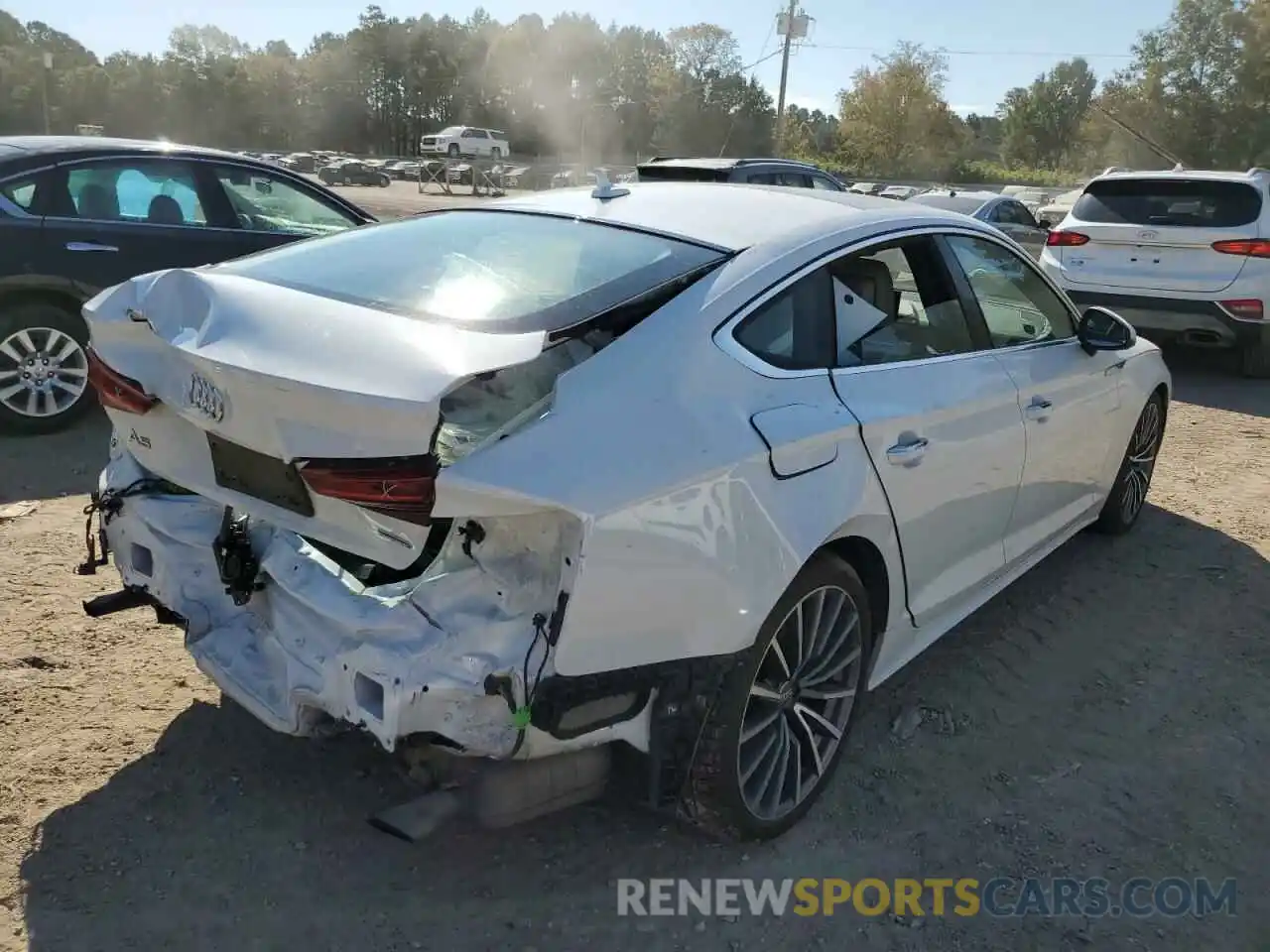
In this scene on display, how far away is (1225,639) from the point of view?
13.6 ft

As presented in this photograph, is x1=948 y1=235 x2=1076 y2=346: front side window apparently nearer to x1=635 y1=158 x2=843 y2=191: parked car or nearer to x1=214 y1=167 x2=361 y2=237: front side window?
x1=214 y1=167 x2=361 y2=237: front side window

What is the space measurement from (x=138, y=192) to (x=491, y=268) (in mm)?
4460

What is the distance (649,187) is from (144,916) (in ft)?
8.46

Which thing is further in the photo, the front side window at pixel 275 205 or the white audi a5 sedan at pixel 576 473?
the front side window at pixel 275 205

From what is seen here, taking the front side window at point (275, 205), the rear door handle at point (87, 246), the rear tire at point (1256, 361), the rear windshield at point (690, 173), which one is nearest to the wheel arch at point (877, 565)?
the front side window at point (275, 205)

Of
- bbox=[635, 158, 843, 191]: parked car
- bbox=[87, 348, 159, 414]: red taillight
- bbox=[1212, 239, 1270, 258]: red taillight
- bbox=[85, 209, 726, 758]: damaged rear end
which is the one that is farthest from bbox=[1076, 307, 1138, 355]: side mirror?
bbox=[635, 158, 843, 191]: parked car

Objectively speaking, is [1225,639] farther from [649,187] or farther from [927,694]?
[649,187]

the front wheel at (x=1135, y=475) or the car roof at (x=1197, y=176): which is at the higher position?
the car roof at (x=1197, y=176)

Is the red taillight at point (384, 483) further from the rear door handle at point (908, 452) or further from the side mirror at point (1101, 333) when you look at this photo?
the side mirror at point (1101, 333)

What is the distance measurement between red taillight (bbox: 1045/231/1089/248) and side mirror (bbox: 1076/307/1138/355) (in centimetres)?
563

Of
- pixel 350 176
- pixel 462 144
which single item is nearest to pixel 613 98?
pixel 462 144

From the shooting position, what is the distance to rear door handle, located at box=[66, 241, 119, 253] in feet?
19.7

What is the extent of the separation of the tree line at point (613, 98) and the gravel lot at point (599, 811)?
54829mm

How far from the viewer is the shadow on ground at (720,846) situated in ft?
8.12
